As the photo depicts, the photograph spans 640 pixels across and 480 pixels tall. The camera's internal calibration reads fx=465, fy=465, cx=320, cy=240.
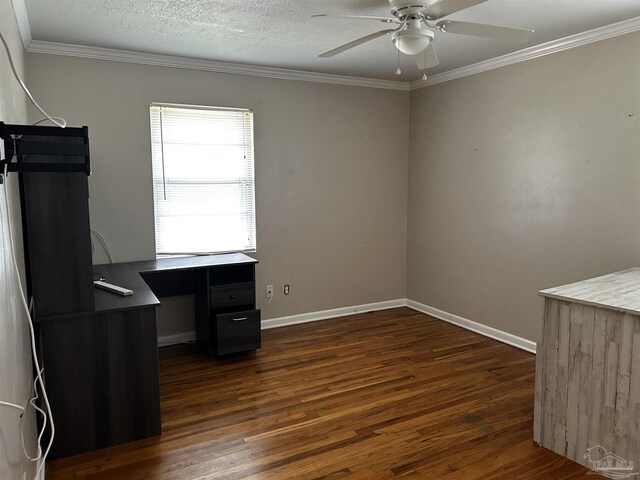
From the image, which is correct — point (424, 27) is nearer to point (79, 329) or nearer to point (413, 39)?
point (413, 39)

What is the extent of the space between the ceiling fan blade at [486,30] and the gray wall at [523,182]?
3.91ft

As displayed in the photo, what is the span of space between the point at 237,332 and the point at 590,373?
2.37 meters

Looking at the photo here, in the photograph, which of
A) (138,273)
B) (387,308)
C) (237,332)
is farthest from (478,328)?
(138,273)

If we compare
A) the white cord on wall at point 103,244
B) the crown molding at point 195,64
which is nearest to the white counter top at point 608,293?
the crown molding at point 195,64

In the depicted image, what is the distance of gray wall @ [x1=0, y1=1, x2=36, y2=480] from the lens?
1.35 metres

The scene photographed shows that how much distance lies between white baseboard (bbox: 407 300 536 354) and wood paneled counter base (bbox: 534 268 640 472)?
53.9 inches

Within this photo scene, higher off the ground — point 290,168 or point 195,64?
point 195,64

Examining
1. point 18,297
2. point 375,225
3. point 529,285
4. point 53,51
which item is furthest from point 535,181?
point 53,51

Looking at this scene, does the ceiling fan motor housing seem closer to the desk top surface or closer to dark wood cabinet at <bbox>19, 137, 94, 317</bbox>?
dark wood cabinet at <bbox>19, 137, 94, 317</bbox>

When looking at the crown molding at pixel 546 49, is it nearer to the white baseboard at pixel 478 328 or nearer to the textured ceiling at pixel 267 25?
the textured ceiling at pixel 267 25

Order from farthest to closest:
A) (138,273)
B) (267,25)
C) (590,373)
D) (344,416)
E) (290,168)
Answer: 1. (290,168)
2. (138,273)
3. (267,25)
4. (344,416)
5. (590,373)

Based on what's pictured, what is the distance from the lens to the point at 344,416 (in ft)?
9.07

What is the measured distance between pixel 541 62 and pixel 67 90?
356cm

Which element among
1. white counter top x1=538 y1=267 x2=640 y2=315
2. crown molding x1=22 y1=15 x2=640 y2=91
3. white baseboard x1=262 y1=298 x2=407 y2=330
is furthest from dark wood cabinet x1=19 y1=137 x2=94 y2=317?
white counter top x1=538 y1=267 x2=640 y2=315
